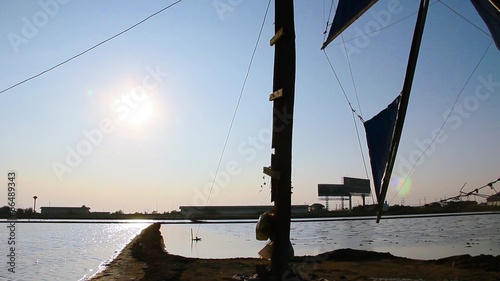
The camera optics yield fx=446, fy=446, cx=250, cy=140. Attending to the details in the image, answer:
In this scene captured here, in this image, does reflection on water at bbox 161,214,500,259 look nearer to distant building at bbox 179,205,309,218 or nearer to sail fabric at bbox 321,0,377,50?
sail fabric at bbox 321,0,377,50

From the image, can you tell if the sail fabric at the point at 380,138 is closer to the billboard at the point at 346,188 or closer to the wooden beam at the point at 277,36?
Result: the wooden beam at the point at 277,36

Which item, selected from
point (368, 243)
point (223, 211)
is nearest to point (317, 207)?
point (223, 211)

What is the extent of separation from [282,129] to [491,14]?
4.88 metres

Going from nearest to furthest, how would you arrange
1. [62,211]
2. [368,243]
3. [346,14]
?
[346,14] < [368,243] < [62,211]

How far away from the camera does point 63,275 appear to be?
20.3 m

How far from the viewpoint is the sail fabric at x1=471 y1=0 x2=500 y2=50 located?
8254mm

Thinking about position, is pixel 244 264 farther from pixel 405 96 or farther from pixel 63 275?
pixel 405 96

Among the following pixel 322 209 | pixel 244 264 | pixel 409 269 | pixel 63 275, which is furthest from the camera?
pixel 322 209

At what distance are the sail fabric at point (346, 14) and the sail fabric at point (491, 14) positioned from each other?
3175mm

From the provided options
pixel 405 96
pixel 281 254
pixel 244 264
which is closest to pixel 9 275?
pixel 244 264

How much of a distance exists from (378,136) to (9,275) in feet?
58.0

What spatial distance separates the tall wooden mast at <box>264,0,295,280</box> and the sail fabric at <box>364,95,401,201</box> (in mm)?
1995

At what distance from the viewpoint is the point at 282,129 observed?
10.7 meters

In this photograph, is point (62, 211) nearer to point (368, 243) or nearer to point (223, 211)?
point (223, 211)
